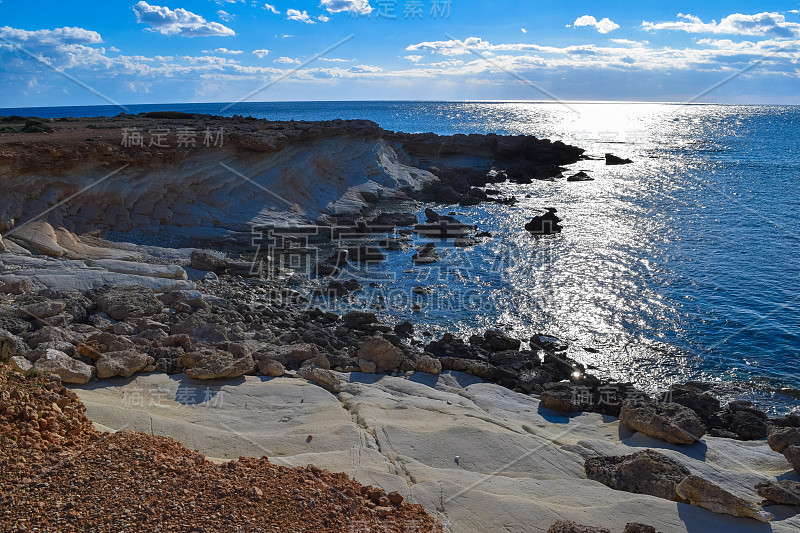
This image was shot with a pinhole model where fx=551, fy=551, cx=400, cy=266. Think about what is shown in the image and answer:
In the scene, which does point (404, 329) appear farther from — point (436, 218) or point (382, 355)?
point (436, 218)

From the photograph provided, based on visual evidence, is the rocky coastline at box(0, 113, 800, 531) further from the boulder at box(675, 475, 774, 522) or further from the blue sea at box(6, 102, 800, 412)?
the blue sea at box(6, 102, 800, 412)

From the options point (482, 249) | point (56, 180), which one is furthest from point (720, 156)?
point (56, 180)

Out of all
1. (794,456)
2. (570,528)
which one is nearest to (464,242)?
(794,456)

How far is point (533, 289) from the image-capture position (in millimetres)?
22484

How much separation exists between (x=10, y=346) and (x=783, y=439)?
15.6 meters

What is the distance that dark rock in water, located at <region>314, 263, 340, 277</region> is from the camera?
23.7 m

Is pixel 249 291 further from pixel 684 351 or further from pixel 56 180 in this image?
pixel 684 351

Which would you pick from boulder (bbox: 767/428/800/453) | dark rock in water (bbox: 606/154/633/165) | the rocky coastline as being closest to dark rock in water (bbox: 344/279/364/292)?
the rocky coastline

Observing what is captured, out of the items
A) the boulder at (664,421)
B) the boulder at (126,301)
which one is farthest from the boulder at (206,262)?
the boulder at (664,421)

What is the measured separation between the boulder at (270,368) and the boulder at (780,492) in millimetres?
9343

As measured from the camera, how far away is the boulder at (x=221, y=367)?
451 inches

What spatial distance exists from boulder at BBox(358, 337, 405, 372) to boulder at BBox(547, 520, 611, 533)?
24.7ft

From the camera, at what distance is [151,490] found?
6.04 metres

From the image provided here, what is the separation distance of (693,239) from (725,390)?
→ 18.1 metres
